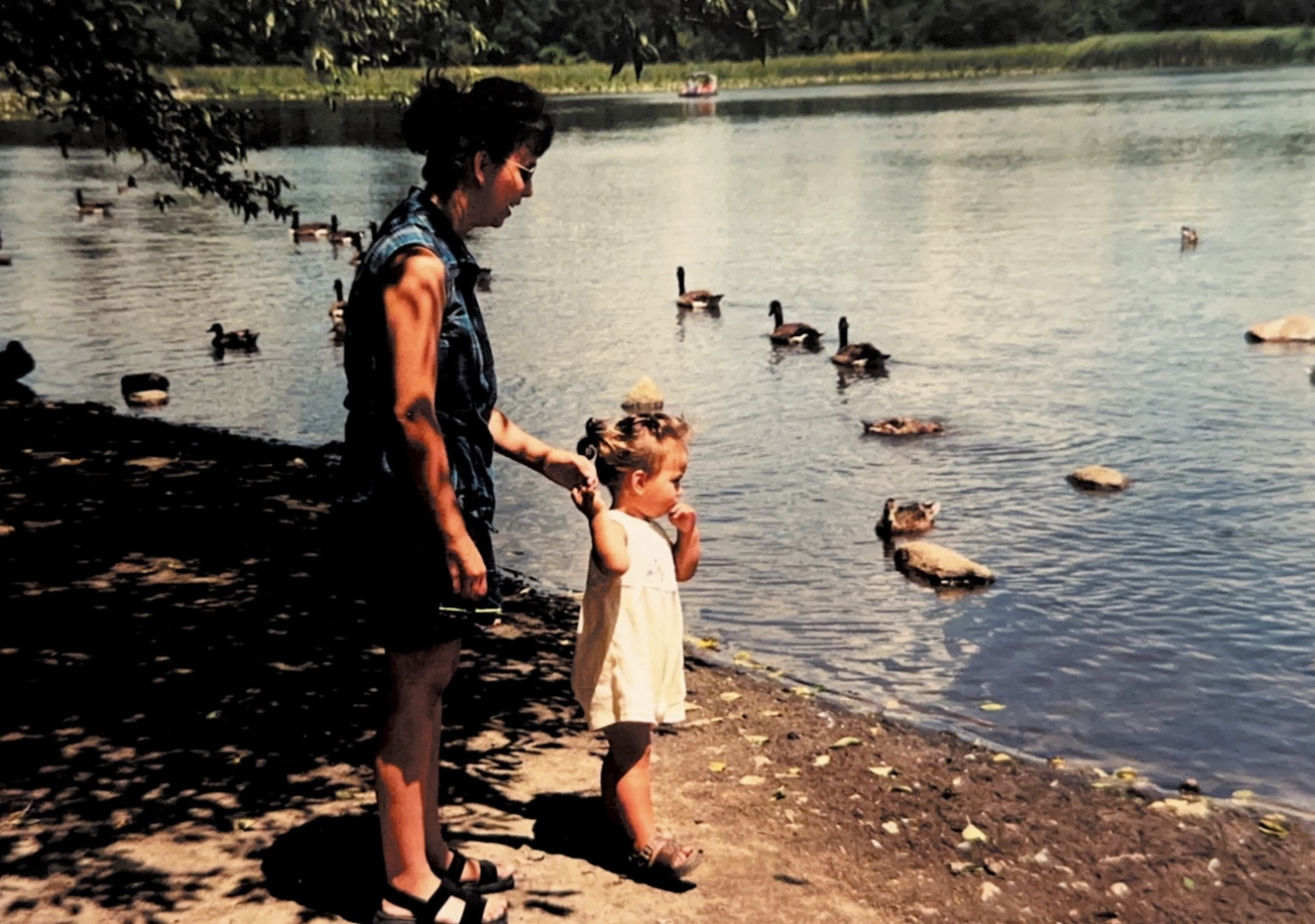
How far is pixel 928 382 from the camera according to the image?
23375mm

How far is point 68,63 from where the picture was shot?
14.4 metres

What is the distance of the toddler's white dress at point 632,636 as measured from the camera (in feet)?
20.1

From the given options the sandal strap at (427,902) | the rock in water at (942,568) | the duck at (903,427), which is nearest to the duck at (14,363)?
the duck at (903,427)

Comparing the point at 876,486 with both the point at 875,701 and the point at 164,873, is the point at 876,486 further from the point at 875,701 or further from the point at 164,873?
the point at 164,873

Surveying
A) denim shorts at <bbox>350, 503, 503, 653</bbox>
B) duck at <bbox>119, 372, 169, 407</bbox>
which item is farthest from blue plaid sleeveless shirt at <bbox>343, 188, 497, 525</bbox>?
duck at <bbox>119, 372, 169, 407</bbox>

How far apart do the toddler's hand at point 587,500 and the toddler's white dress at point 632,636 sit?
13cm

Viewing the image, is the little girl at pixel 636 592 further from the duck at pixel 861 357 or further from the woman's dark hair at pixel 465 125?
the duck at pixel 861 357

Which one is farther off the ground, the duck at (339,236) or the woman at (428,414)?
the woman at (428,414)

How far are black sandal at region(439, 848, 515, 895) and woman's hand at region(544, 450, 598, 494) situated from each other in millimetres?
1456

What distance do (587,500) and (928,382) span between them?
18076mm

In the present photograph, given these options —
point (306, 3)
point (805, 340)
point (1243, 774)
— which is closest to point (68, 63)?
point (306, 3)

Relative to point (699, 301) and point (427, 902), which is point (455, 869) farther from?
point (699, 301)

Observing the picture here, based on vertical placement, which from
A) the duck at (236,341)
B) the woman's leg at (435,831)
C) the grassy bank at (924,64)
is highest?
the grassy bank at (924,64)

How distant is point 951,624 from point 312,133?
3221 inches
